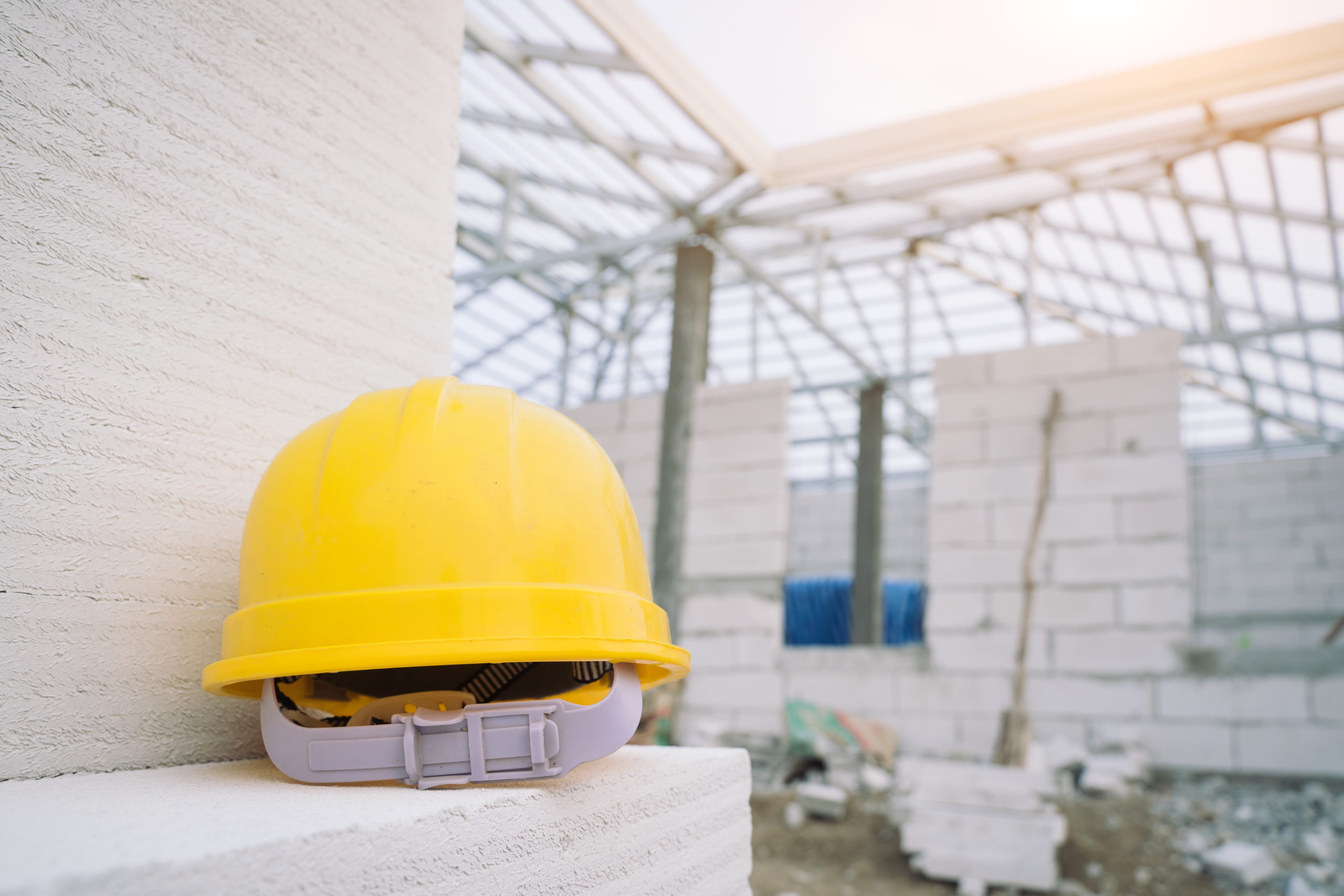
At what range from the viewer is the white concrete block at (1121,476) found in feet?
19.8

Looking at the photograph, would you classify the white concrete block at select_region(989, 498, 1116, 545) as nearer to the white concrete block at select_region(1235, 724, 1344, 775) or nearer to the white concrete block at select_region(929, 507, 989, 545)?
the white concrete block at select_region(929, 507, 989, 545)

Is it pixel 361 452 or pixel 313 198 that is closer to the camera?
pixel 361 452

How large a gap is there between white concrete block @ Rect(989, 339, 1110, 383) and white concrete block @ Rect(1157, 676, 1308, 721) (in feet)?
7.00

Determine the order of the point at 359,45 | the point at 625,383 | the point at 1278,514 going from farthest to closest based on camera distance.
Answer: the point at 1278,514, the point at 625,383, the point at 359,45

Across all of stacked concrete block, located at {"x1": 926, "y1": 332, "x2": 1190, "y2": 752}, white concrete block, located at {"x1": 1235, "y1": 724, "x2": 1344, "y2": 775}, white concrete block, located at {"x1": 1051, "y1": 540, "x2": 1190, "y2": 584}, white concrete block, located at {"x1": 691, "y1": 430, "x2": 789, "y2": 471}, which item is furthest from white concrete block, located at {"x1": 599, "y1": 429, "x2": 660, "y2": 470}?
white concrete block, located at {"x1": 1235, "y1": 724, "x2": 1344, "y2": 775}

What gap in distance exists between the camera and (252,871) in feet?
2.93

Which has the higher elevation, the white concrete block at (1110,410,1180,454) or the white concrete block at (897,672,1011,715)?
the white concrete block at (1110,410,1180,454)

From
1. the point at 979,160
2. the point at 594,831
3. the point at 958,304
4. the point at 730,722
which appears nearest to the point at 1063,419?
the point at 979,160

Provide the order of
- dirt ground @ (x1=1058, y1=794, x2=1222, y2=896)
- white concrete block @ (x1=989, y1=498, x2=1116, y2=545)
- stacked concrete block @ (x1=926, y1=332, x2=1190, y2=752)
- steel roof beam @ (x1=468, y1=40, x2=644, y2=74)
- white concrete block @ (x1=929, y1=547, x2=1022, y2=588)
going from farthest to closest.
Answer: white concrete block @ (x1=929, y1=547, x2=1022, y2=588) < white concrete block @ (x1=989, y1=498, x2=1116, y2=545) < stacked concrete block @ (x1=926, y1=332, x2=1190, y2=752) < steel roof beam @ (x1=468, y1=40, x2=644, y2=74) < dirt ground @ (x1=1058, y1=794, x2=1222, y2=896)

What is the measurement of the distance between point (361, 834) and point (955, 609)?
6087mm

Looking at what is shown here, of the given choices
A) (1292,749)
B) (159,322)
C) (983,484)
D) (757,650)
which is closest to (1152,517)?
(983,484)

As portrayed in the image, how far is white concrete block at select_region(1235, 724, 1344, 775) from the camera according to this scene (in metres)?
5.53

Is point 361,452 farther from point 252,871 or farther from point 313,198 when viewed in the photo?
point 313,198

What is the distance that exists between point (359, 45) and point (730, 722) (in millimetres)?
5959
